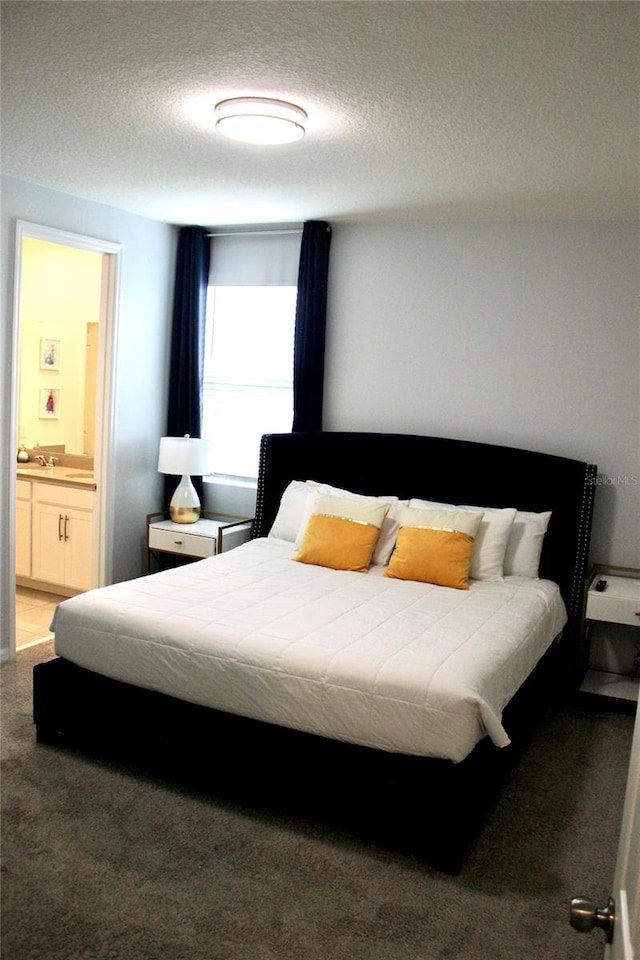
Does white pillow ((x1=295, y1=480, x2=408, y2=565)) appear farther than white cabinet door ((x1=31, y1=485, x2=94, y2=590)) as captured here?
No

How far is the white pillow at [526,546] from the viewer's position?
4.27m

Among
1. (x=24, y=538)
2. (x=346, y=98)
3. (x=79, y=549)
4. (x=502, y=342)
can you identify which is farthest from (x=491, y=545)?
(x=24, y=538)

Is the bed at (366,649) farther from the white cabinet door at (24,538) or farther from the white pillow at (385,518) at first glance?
the white cabinet door at (24,538)

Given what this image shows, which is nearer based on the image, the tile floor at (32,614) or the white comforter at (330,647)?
the white comforter at (330,647)

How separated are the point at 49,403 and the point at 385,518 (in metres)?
3.08

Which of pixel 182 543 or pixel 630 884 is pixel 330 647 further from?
pixel 182 543

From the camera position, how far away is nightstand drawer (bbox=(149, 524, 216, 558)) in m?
5.01

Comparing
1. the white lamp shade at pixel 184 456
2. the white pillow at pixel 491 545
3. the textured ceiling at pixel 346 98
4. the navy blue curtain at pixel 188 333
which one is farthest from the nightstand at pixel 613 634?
the navy blue curtain at pixel 188 333

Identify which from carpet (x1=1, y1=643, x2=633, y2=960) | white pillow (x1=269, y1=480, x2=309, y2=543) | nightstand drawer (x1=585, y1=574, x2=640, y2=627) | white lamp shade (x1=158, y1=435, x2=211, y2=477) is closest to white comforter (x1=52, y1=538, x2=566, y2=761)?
nightstand drawer (x1=585, y1=574, x2=640, y2=627)

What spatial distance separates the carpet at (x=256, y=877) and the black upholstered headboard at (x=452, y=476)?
1.34 meters

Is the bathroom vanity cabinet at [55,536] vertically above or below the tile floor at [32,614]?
above

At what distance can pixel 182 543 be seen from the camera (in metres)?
5.12

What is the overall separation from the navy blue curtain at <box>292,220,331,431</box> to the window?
0.65ft

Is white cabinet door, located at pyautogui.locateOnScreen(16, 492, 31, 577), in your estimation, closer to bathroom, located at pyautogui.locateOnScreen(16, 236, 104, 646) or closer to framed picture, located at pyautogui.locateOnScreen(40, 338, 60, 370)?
bathroom, located at pyautogui.locateOnScreen(16, 236, 104, 646)
